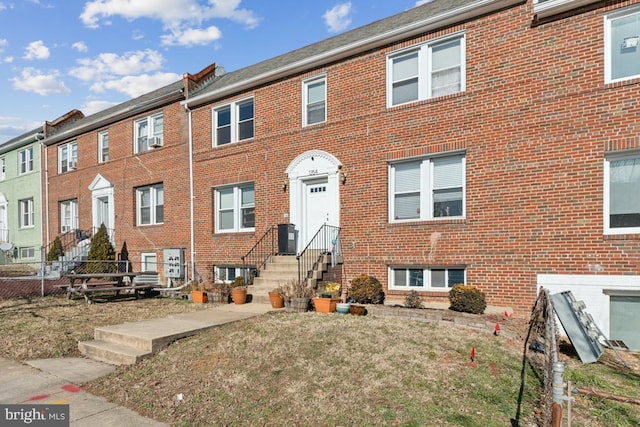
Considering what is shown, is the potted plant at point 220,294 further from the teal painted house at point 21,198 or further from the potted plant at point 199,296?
the teal painted house at point 21,198

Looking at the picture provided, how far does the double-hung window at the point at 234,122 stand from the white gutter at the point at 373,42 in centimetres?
47

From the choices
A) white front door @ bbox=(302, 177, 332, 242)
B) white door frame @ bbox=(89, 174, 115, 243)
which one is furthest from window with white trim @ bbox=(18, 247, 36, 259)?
white front door @ bbox=(302, 177, 332, 242)

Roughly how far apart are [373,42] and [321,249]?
218 inches

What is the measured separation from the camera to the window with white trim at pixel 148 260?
16359mm

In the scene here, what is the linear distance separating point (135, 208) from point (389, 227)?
11479mm

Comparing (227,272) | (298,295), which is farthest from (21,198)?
(298,295)

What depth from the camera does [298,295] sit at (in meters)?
9.27

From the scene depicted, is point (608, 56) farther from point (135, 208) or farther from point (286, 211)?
point (135, 208)

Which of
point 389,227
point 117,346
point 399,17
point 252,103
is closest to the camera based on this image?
point 117,346

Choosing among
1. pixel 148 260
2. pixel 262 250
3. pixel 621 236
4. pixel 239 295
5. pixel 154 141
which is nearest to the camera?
pixel 621 236

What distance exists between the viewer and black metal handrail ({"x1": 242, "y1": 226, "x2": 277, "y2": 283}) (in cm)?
1277

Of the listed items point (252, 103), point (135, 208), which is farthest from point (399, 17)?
point (135, 208)

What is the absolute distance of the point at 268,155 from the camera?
514 inches

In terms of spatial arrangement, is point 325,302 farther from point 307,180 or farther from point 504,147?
point 504,147
